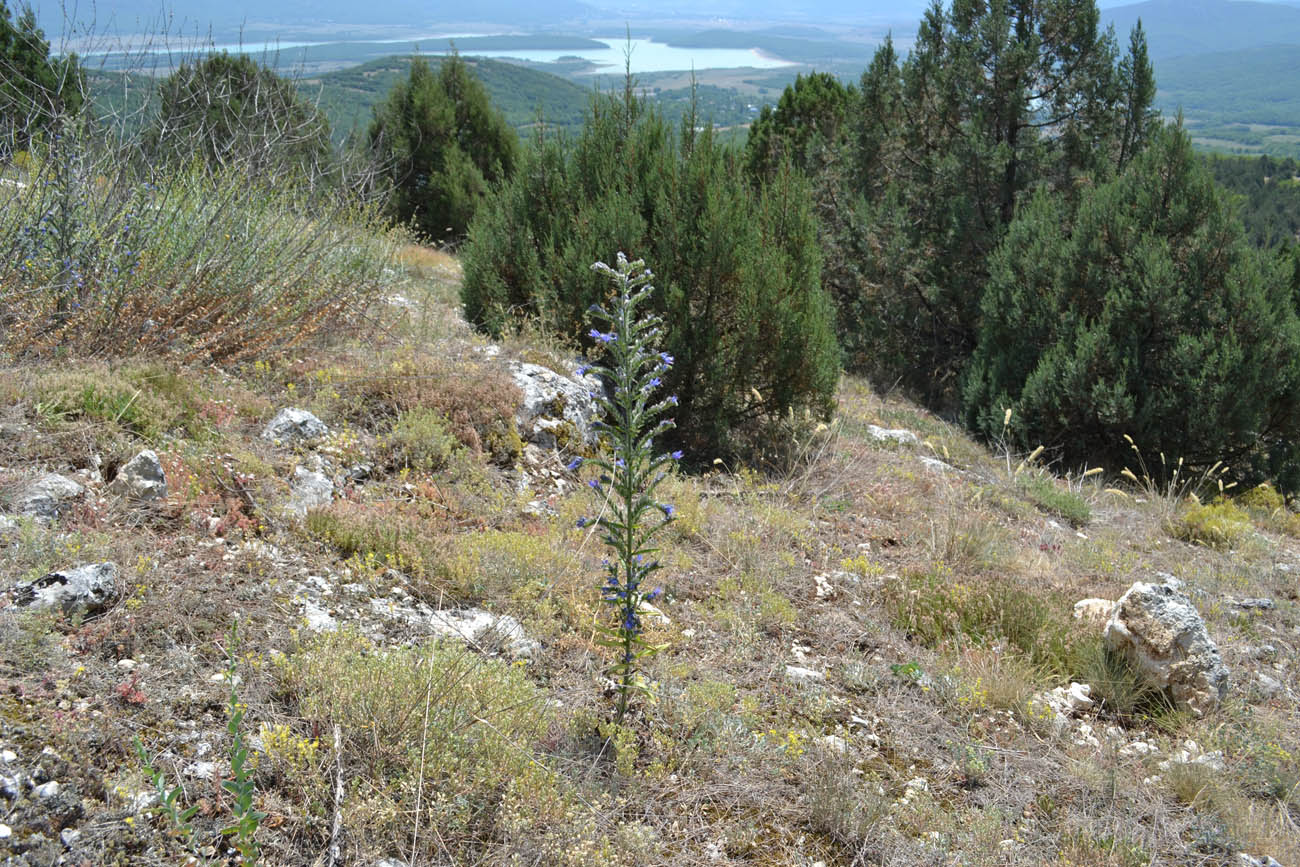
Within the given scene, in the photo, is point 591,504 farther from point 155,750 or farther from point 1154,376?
point 1154,376

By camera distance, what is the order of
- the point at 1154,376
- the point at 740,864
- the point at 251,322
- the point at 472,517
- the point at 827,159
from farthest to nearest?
the point at 827,159 → the point at 1154,376 → the point at 251,322 → the point at 472,517 → the point at 740,864

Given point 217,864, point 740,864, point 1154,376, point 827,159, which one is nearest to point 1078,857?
point 740,864

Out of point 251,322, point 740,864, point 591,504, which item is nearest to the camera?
point 740,864

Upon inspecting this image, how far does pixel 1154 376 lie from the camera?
8.28 m

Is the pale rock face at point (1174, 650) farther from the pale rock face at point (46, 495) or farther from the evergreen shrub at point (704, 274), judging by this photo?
the pale rock face at point (46, 495)

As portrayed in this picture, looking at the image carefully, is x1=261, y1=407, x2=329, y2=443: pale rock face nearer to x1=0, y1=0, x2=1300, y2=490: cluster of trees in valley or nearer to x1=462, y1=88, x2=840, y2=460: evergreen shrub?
x1=0, y1=0, x2=1300, y2=490: cluster of trees in valley

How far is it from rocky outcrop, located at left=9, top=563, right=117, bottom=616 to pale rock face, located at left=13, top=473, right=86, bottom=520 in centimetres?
54

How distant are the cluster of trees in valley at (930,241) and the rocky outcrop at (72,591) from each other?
302 centimetres

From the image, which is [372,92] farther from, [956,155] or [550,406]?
[550,406]

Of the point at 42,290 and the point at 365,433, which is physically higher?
the point at 42,290

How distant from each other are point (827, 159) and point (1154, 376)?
284 inches

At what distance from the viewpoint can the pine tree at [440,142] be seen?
15.9 m

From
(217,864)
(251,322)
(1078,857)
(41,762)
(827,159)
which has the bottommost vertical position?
(1078,857)

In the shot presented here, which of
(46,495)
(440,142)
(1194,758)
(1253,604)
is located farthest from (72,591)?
(440,142)
